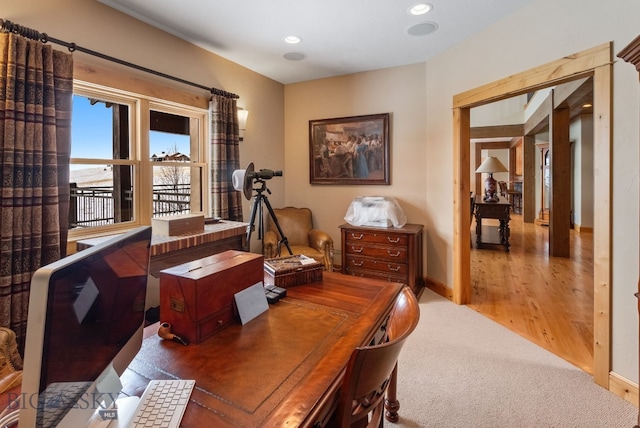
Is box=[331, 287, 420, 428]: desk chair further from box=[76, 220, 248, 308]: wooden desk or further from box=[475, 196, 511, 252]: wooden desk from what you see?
box=[475, 196, 511, 252]: wooden desk

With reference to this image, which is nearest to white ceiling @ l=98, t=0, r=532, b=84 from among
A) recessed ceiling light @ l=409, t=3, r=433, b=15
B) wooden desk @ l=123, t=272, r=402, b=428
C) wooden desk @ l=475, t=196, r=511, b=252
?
recessed ceiling light @ l=409, t=3, r=433, b=15

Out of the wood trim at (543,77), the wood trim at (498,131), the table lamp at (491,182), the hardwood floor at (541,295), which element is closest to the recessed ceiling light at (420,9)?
the wood trim at (543,77)

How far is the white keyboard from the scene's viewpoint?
0.69 m

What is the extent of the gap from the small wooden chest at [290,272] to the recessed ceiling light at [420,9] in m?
2.11

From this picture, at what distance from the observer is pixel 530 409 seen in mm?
1778

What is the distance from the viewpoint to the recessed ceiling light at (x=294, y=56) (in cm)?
330

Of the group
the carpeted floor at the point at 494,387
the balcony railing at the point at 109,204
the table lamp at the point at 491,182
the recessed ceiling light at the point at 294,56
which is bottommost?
the carpeted floor at the point at 494,387

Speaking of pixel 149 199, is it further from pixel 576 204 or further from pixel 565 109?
pixel 576 204

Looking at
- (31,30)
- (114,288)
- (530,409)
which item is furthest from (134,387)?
(31,30)

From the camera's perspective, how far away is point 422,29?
2801 mm

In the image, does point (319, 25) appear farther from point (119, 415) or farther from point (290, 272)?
point (119, 415)

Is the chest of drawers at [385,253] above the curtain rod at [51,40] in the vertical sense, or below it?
below

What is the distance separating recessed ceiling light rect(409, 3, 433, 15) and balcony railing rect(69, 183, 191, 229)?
99.1 inches

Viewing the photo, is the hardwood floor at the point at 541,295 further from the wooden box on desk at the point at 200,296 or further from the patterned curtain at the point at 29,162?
the patterned curtain at the point at 29,162
